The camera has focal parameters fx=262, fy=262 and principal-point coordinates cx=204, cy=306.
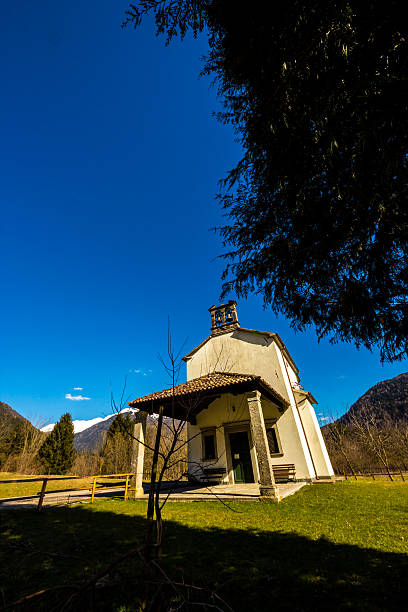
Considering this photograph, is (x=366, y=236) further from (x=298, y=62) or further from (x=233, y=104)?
(x=233, y=104)

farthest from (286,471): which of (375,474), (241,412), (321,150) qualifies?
(375,474)

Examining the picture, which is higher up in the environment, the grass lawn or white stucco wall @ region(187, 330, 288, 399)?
white stucco wall @ region(187, 330, 288, 399)

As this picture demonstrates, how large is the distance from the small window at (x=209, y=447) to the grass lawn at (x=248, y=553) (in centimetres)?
599

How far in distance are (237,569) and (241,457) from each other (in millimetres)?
9898

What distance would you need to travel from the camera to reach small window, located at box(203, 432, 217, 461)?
12680 mm

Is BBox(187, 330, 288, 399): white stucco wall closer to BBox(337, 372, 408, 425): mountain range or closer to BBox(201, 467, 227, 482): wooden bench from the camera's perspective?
BBox(201, 467, 227, 482): wooden bench

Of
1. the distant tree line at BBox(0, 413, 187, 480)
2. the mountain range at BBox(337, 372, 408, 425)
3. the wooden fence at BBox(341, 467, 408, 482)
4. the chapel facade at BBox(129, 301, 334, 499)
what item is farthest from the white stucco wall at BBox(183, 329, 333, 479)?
the mountain range at BBox(337, 372, 408, 425)

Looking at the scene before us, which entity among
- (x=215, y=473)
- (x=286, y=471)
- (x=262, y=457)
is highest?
(x=262, y=457)

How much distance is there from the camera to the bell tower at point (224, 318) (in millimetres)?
15875

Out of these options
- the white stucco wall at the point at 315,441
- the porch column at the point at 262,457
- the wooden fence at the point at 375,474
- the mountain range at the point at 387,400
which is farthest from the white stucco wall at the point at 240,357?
the mountain range at the point at 387,400

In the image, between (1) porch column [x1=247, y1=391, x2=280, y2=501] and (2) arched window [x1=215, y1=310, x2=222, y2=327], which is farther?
(2) arched window [x1=215, y1=310, x2=222, y2=327]

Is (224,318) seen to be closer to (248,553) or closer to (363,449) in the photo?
(248,553)

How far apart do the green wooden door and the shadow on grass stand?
7778 millimetres

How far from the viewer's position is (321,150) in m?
3.98
